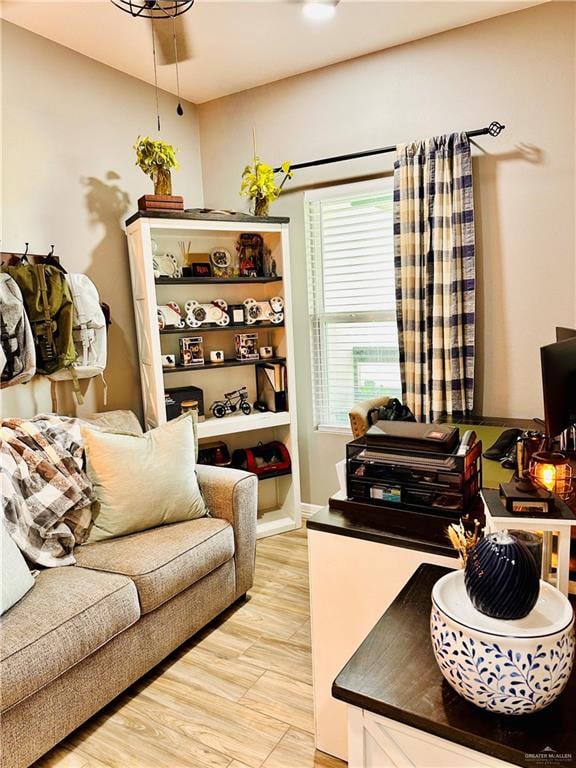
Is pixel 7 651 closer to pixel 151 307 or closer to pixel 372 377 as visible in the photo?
pixel 151 307

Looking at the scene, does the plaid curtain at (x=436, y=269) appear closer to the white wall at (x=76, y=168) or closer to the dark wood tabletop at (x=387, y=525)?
the dark wood tabletop at (x=387, y=525)

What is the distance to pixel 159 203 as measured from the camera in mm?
3014

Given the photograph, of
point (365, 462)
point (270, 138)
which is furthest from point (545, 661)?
point (270, 138)

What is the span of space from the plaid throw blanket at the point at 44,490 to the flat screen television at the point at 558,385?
1840mm

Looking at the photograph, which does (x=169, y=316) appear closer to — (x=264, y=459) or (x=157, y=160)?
(x=157, y=160)

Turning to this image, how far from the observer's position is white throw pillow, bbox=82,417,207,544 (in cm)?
230

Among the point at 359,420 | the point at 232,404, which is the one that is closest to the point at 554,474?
the point at 359,420

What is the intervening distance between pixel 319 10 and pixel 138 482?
95.0 inches

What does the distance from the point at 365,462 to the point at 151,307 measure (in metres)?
1.86

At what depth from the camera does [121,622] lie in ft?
6.27

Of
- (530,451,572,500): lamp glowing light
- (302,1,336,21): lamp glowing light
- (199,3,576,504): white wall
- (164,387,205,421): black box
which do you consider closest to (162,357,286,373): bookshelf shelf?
(164,387,205,421): black box

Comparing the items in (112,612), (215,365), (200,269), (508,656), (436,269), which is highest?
(200,269)

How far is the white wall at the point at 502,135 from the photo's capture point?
271 cm

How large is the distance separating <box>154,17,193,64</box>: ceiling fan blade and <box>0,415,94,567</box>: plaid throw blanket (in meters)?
2.08
